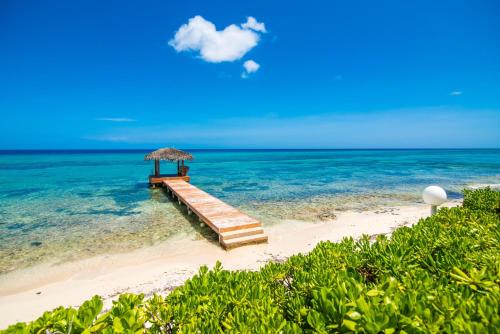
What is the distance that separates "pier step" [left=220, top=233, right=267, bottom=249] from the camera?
7891 mm

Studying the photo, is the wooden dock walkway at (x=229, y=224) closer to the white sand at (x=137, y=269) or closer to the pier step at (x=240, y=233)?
the pier step at (x=240, y=233)

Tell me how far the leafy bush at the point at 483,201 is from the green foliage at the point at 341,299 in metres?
2.80

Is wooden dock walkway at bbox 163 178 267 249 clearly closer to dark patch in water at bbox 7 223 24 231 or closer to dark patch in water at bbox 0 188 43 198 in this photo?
dark patch in water at bbox 7 223 24 231

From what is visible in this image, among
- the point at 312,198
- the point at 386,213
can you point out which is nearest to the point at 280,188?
the point at 312,198

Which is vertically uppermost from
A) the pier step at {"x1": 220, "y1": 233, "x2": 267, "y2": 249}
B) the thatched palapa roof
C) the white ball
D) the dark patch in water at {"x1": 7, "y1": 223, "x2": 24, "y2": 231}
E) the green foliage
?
the thatched palapa roof

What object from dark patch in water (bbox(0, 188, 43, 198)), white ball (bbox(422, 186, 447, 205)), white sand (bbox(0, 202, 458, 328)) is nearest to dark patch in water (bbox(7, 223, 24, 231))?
white sand (bbox(0, 202, 458, 328))

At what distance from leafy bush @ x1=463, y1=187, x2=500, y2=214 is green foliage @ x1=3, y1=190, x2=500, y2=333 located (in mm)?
2797

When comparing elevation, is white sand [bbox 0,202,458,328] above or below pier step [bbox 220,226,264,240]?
below

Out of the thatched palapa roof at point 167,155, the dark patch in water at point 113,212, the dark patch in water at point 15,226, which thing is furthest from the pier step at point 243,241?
the thatched palapa roof at point 167,155

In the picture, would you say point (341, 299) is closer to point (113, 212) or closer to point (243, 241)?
point (243, 241)

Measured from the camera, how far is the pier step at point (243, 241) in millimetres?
7891

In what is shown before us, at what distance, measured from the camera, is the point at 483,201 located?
5.79 metres

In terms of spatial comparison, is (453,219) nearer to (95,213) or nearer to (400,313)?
(400,313)

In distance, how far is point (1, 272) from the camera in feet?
22.8
